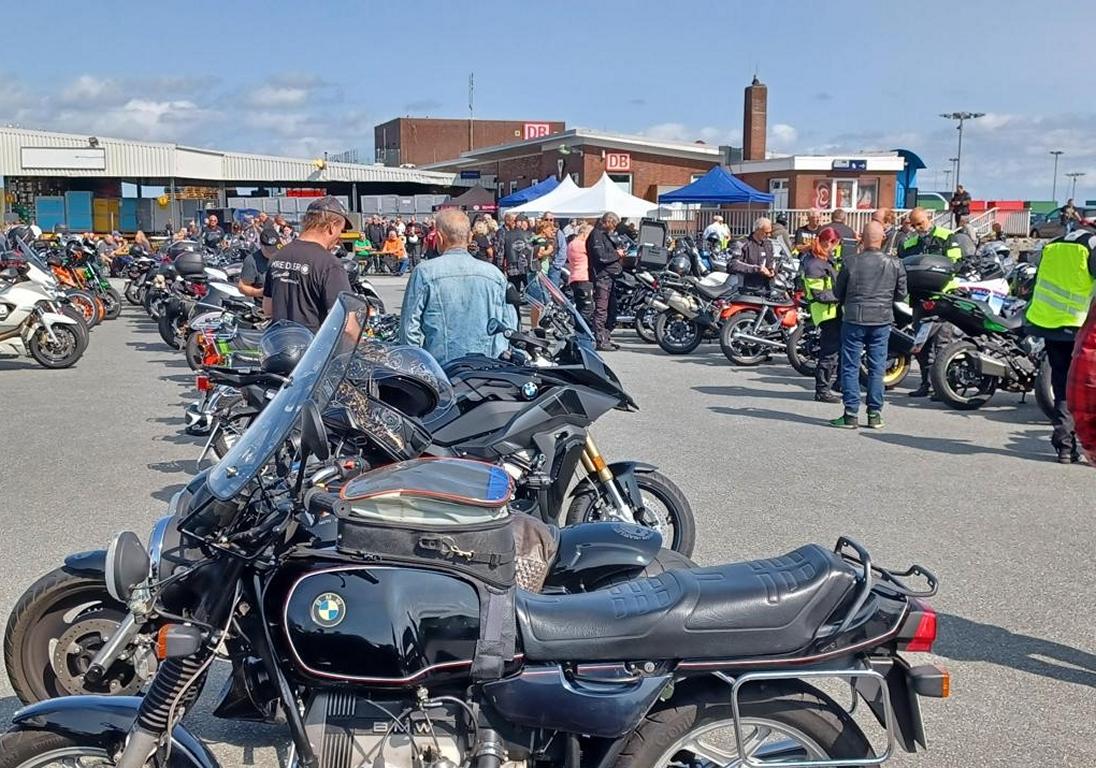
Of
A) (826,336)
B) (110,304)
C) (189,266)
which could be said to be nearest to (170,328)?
(189,266)

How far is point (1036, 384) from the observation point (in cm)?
876

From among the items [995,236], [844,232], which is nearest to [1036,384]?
[844,232]

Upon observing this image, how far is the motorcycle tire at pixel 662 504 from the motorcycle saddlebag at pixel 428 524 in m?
2.62

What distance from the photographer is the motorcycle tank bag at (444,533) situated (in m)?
2.49

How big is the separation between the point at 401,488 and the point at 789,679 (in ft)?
3.53

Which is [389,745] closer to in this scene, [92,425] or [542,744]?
[542,744]

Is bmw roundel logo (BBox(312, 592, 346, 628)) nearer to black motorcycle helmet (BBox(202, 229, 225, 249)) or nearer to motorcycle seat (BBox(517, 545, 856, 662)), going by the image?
motorcycle seat (BBox(517, 545, 856, 662))

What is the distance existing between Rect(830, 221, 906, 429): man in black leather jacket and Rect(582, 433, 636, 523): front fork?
461cm

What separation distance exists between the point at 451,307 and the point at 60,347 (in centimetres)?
825

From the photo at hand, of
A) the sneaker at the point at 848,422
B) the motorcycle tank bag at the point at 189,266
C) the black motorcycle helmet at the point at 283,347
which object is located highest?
the motorcycle tank bag at the point at 189,266

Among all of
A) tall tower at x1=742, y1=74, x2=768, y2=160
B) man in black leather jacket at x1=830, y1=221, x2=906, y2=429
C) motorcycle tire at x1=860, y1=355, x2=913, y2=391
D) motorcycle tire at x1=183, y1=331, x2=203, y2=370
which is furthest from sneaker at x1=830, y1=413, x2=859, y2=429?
tall tower at x1=742, y1=74, x2=768, y2=160

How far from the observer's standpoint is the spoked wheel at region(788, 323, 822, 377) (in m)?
12.0

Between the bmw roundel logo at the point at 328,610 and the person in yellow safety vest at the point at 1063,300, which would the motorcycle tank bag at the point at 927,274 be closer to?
the person in yellow safety vest at the point at 1063,300

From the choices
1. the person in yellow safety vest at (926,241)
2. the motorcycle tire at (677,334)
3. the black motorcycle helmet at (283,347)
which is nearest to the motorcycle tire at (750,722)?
the black motorcycle helmet at (283,347)
